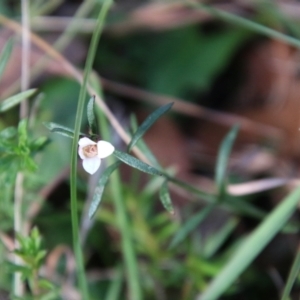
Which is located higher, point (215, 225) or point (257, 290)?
point (215, 225)

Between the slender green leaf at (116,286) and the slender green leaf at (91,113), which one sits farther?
the slender green leaf at (116,286)

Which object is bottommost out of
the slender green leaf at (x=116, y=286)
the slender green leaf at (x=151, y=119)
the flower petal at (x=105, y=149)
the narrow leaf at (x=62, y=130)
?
the slender green leaf at (x=116, y=286)

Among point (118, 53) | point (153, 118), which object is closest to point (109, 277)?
point (153, 118)

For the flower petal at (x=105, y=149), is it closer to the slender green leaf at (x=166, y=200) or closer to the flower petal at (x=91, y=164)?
the flower petal at (x=91, y=164)

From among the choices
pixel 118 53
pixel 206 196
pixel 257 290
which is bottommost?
pixel 257 290

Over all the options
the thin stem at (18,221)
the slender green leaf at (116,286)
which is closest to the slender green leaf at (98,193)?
the thin stem at (18,221)

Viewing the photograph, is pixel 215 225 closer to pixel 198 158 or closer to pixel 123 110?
pixel 198 158

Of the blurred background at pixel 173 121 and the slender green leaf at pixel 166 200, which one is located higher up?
the blurred background at pixel 173 121
